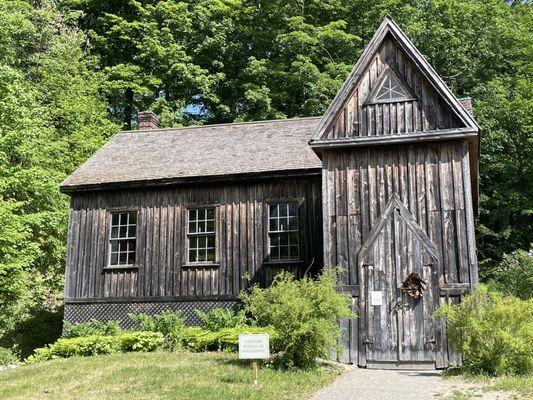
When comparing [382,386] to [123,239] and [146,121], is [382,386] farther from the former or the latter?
[146,121]

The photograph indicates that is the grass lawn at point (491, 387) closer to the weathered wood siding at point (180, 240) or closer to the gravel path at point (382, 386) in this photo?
the gravel path at point (382, 386)

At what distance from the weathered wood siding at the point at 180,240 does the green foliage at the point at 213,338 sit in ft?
5.84

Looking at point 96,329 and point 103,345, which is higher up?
point 96,329

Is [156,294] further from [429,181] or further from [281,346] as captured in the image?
[429,181]

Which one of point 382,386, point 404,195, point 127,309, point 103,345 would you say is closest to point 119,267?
point 127,309

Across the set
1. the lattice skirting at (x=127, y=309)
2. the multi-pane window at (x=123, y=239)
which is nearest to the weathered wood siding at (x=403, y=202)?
the lattice skirting at (x=127, y=309)

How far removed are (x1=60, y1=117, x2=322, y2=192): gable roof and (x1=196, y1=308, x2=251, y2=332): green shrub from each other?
4.17 meters

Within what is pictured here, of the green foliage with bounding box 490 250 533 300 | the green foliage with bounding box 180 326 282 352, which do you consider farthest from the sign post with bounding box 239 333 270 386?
the green foliage with bounding box 490 250 533 300

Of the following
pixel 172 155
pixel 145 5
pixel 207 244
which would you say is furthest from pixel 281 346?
pixel 145 5

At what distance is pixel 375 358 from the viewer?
47.6 feet

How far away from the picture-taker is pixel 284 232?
18.8 m

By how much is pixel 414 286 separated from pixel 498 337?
9.66 feet

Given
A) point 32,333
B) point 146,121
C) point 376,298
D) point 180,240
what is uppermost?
point 146,121

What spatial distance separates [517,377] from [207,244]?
409 inches
